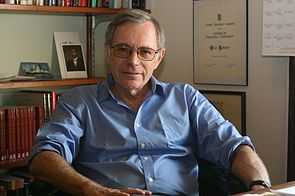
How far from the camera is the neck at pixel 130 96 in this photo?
2.14 m

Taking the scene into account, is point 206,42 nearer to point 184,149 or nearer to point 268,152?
point 268,152

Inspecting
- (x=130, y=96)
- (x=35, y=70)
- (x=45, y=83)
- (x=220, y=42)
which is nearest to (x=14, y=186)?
(x=45, y=83)

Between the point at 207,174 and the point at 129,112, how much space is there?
1.26 feet

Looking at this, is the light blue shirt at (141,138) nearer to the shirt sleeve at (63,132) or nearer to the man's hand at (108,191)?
the shirt sleeve at (63,132)

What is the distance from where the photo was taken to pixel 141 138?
6.75 feet

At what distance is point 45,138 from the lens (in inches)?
76.6

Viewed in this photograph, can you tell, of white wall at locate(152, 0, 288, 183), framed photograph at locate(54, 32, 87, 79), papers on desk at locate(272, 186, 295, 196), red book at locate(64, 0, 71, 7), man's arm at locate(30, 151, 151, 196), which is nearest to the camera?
papers on desk at locate(272, 186, 295, 196)

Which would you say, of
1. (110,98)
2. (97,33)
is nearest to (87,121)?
(110,98)

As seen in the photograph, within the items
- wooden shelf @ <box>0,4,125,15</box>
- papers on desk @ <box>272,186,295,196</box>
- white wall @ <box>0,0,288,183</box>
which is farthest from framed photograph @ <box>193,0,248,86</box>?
papers on desk @ <box>272,186,295,196</box>

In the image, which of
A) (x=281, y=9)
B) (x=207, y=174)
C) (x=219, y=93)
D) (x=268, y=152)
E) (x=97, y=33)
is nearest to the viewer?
(x=207, y=174)

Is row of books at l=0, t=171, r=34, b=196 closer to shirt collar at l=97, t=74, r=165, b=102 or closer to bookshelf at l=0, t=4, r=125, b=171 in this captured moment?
bookshelf at l=0, t=4, r=125, b=171

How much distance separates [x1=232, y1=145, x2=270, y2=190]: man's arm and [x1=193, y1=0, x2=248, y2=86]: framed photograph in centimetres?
88

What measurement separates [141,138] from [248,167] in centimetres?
42

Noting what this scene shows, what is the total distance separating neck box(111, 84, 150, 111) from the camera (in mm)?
2145
